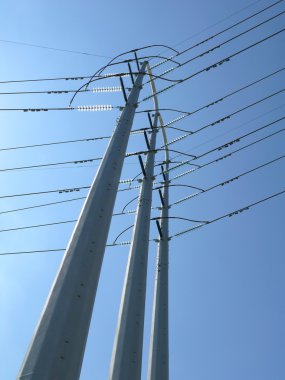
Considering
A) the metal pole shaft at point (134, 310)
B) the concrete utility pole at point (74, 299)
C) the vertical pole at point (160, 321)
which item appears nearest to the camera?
the concrete utility pole at point (74, 299)

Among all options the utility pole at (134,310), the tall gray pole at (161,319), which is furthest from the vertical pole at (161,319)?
the utility pole at (134,310)

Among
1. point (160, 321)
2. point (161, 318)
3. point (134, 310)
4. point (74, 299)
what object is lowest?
point (74, 299)

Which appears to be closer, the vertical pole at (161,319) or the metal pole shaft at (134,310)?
the metal pole shaft at (134,310)

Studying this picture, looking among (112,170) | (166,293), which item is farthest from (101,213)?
(166,293)

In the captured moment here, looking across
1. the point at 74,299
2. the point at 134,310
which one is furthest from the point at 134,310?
the point at 74,299

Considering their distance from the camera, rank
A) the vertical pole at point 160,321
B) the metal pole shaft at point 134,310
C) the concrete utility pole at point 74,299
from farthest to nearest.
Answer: the vertical pole at point 160,321
the metal pole shaft at point 134,310
the concrete utility pole at point 74,299

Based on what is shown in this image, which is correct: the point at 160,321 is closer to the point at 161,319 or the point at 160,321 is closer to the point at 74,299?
the point at 161,319

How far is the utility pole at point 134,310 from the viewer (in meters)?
9.10

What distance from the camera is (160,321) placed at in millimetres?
13766

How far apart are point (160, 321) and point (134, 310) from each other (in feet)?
12.4

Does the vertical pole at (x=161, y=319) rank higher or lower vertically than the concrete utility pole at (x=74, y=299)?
higher

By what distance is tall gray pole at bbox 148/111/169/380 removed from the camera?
1236 centimetres

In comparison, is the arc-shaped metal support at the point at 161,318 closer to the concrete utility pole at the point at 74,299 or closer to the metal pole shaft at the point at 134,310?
the metal pole shaft at the point at 134,310

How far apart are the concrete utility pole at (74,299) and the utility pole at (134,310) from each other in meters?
2.96
